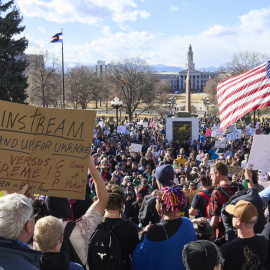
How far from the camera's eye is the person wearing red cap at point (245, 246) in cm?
320

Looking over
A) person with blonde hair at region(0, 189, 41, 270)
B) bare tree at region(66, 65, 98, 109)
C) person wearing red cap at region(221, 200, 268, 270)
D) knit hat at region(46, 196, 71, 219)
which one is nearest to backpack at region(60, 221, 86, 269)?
knit hat at region(46, 196, 71, 219)

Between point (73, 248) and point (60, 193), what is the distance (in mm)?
528

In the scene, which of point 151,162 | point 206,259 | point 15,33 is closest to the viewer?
point 206,259

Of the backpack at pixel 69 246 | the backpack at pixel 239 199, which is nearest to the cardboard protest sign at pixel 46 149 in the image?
the backpack at pixel 69 246

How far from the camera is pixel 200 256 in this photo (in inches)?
99.8

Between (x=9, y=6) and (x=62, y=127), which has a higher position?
(x=9, y=6)

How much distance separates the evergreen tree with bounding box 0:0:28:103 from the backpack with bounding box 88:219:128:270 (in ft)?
75.6

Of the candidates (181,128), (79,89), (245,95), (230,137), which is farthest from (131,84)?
(245,95)

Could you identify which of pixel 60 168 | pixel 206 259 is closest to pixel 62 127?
pixel 60 168

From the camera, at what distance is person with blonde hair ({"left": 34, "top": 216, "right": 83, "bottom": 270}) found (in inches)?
103

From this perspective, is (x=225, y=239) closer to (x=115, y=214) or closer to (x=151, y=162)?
(x=115, y=214)

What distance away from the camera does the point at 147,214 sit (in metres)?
4.68

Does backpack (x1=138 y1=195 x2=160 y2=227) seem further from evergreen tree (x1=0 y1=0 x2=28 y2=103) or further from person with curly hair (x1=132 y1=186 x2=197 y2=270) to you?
evergreen tree (x1=0 y1=0 x2=28 y2=103)

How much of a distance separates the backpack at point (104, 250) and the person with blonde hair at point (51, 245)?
0.60m
